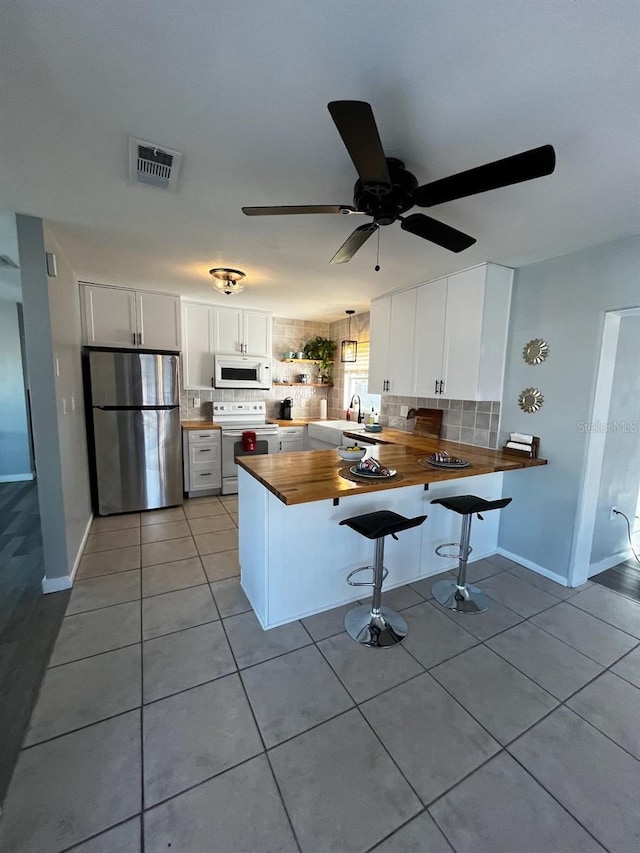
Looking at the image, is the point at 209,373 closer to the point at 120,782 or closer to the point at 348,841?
the point at 120,782

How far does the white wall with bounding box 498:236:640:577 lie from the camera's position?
2291 mm

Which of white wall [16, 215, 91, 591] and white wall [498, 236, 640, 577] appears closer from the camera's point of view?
white wall [16, 215, 91, 591]

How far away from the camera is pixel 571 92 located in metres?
1.12

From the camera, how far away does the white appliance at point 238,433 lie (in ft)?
13.9

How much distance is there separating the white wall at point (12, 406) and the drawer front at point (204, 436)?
8.05ft

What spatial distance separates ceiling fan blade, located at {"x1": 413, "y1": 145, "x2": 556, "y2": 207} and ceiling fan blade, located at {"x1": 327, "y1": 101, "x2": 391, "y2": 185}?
0.19 metres

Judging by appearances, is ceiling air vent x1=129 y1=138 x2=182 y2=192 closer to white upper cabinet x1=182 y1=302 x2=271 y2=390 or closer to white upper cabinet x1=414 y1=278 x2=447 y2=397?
white upper cabinet x1=414 y1=278 x2=447 y2=397

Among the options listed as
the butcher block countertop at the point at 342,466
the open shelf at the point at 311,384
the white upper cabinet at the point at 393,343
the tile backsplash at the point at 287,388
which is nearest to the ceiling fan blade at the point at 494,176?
the butcher block countertop at the point at 342,466

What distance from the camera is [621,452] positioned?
8.74 feet

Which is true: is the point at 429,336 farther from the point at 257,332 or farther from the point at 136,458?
the point at 136,458

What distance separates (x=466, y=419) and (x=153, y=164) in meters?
2.94

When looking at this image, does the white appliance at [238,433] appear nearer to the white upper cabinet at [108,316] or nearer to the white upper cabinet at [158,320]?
the white upper cabinet at [158,320]

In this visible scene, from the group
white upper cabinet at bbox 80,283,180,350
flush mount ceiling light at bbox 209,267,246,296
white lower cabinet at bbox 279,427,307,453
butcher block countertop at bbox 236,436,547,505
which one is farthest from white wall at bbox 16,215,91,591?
white lower cabinet at bbox 279,427,307,453

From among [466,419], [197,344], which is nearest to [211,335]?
[197,344]
